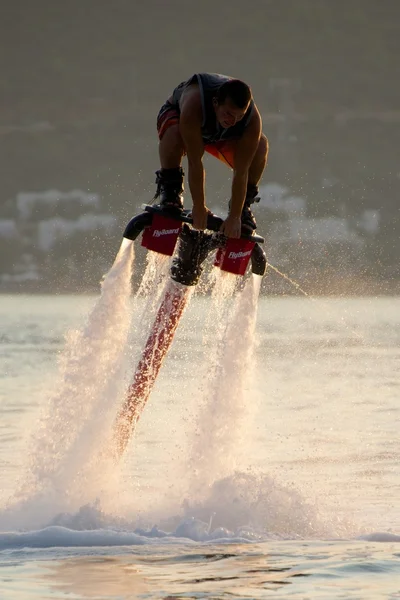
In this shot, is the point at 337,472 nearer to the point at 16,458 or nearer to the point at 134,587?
the point at 16,458

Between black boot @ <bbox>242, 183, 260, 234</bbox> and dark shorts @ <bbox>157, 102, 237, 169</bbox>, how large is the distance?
34cm

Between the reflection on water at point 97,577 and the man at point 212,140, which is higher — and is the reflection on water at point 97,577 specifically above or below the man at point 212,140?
below

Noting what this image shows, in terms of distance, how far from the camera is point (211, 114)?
14.7 m

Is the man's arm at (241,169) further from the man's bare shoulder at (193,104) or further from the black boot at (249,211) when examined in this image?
the man's bare shoulder at (193,104)

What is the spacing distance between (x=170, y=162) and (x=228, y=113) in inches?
48.1

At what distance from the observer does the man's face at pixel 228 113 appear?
1436 cm

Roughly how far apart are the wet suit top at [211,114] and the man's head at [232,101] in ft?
0.47

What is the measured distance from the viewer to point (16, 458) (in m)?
18.3

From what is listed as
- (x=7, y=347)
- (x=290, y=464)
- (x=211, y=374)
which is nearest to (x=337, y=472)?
(x=290, y=464)

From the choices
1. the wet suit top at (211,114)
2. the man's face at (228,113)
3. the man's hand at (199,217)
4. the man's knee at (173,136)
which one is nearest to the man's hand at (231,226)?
the man's hand at (199,217)

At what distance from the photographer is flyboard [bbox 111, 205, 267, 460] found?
15.4 m

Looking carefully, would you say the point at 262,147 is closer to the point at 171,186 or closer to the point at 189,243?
the point at 171,186

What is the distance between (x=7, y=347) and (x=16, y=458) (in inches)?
1041

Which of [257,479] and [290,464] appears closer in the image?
[257,479]
